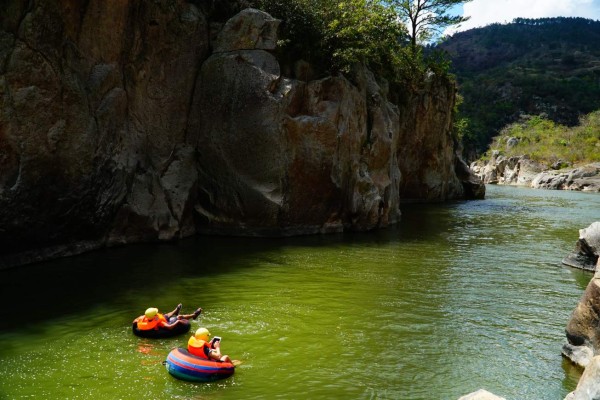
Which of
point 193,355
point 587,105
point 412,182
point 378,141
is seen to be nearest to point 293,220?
point 378,141

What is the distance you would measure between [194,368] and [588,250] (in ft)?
43.9

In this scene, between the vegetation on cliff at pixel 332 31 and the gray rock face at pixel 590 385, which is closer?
the gray rock face at pixel 590 385

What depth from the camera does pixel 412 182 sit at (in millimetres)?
42406

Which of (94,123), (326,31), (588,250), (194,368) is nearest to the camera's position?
(194,368)

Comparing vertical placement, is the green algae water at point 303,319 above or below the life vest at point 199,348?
below

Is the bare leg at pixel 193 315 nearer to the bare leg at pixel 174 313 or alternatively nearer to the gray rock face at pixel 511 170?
the bare leg at pixel 174 313

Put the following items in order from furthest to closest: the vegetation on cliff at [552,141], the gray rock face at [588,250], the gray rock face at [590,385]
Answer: the vegetation on cliff at [552,141], the gray rock face at [588,250], the gray rock face at [590,385]

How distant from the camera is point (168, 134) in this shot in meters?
20.2

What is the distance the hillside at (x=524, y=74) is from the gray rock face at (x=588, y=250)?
204ft

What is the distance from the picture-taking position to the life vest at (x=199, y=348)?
26.1 ft

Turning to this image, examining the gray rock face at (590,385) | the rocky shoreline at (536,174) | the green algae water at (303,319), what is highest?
the rocky shoreline at (536,174)

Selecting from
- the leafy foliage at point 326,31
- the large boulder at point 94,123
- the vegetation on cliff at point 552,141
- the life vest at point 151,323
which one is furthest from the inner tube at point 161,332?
the vegetation on cliff at point 552,141

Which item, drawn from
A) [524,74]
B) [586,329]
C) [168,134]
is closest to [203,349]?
[586,329]

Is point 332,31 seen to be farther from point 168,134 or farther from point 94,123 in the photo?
point 94,123
